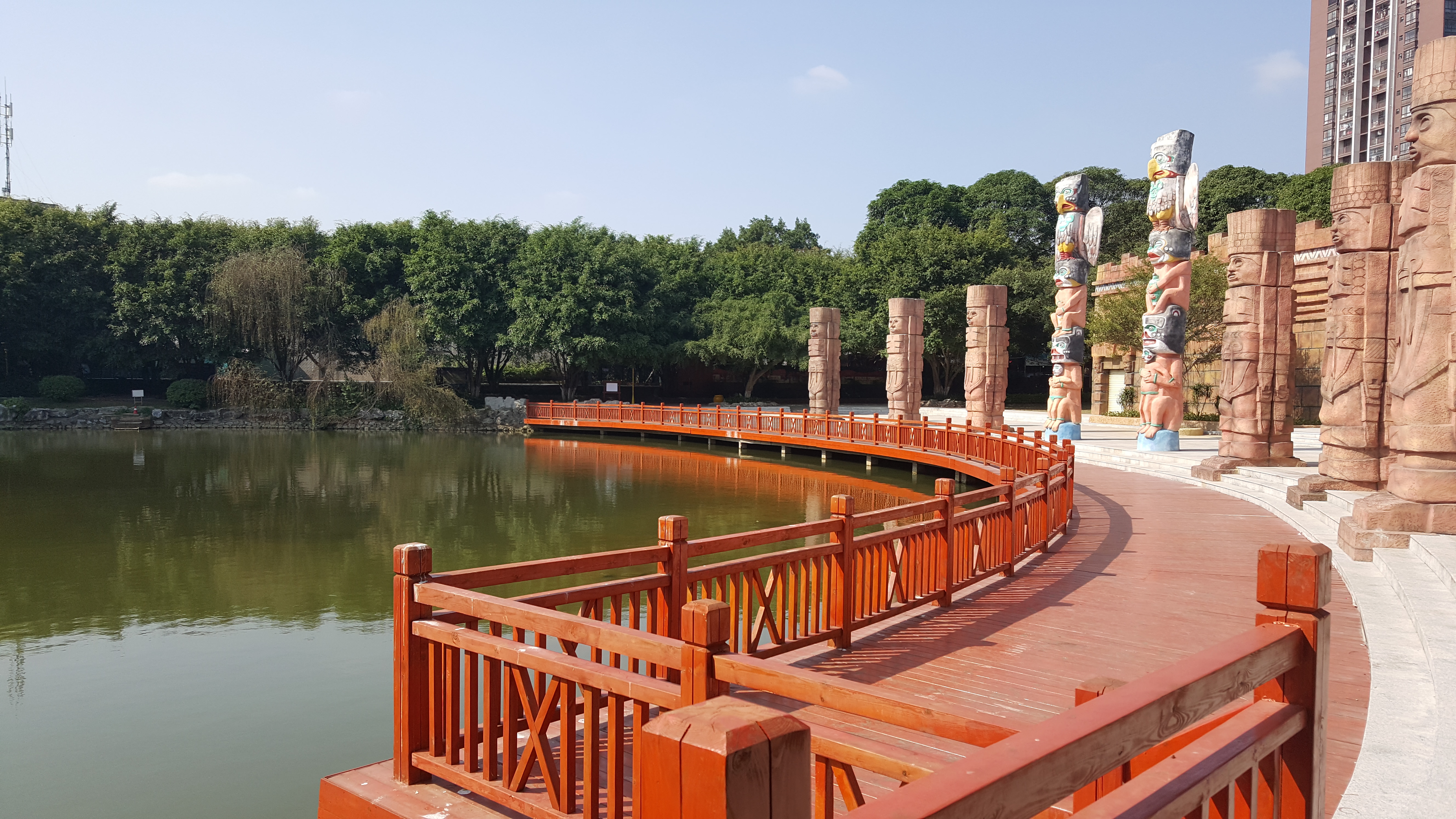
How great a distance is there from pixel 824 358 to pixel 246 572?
17150 mm

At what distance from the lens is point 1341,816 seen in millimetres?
3166

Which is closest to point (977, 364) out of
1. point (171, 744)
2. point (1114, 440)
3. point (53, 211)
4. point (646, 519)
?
point (1114, 440)

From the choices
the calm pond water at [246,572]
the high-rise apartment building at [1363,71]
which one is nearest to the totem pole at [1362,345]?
the calm pond water at [246,572]

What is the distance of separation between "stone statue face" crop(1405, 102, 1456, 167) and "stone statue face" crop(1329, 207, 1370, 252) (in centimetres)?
272

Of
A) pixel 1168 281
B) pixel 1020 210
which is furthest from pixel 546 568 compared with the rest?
pixel 1020 210

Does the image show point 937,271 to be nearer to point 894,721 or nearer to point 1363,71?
point 894,721

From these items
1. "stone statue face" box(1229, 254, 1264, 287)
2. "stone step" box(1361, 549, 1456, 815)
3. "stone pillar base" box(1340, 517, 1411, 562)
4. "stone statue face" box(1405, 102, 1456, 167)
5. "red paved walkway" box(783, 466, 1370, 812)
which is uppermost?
"stone statue face" box(1405, 102, 1456, 167)

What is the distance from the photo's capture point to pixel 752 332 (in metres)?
34.3

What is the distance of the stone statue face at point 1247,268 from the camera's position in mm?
14430

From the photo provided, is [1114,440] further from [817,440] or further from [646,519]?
[646,519]

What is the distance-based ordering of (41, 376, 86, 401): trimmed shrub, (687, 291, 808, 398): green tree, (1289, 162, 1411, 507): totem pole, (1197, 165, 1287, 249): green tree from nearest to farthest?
(1289, 162, 1411, 507): totem pole < (41, 376, 86, 401): trimmed shrub < (687, 291, 808, 398): green tree < (1197, 165, 1287, 249): green tree

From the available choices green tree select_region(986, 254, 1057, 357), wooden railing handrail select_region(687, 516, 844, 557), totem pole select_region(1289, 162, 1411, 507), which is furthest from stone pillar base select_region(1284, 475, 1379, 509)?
A: green tree select_region(986, 254, 1057, 357)

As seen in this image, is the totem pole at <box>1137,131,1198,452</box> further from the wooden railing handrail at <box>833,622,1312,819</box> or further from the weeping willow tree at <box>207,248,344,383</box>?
the weeping willow tree at <box>207,248,344,383</box>

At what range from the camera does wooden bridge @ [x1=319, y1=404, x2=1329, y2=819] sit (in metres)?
1.49
